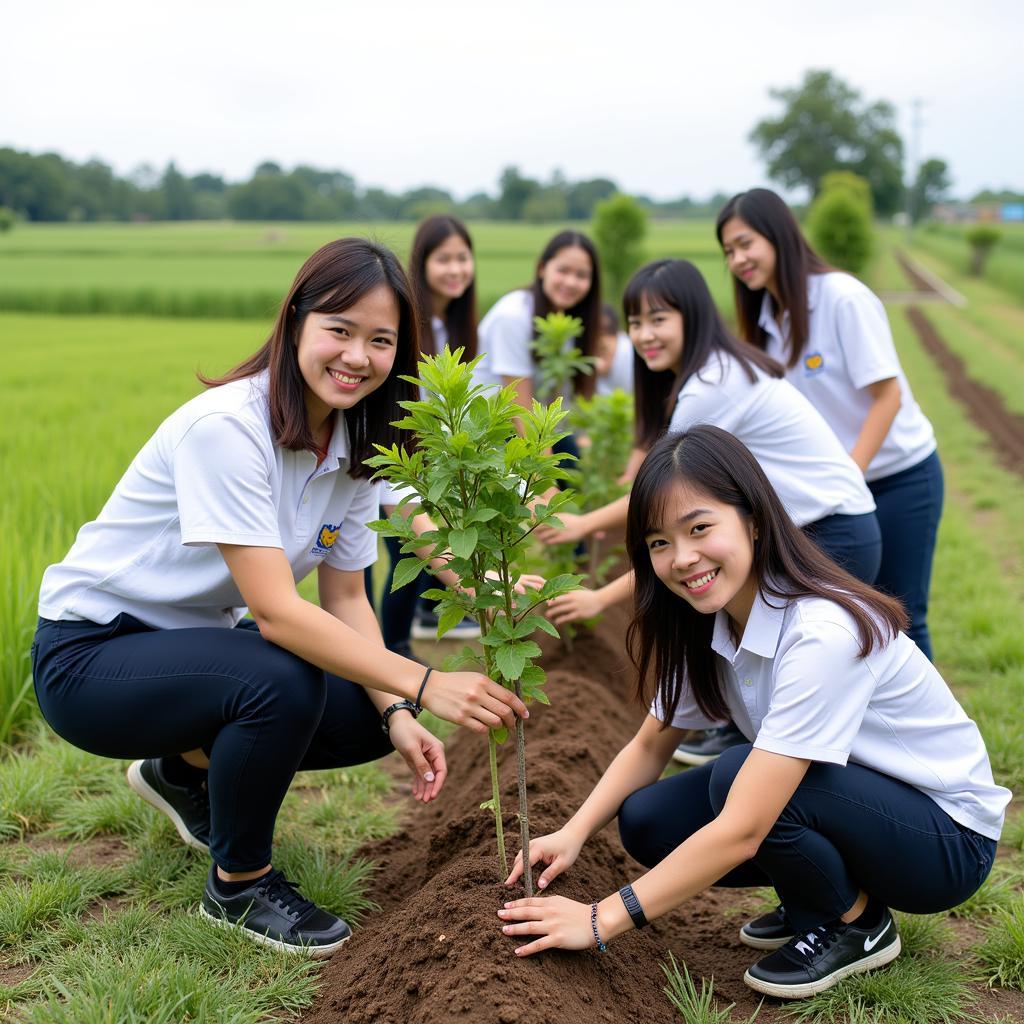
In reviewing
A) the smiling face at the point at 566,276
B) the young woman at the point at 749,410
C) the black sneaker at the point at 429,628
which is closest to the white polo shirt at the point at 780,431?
the young woman at the point at 749,410

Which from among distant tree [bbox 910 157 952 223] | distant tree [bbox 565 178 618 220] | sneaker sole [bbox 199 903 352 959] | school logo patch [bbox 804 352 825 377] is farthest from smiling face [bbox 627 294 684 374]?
distant tree [bbox 910 157 952 223]

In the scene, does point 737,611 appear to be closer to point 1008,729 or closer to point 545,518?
point 545,518

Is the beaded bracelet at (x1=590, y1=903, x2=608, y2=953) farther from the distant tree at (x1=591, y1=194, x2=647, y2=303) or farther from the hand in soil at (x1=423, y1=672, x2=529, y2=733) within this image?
the distant tree at (x1=591, y1=194, x2=647, y2=303)

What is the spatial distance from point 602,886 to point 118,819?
1649mm

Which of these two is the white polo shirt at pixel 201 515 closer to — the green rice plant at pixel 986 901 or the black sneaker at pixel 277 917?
the black sneaker at pixel 277 917

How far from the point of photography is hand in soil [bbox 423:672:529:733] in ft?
7.50

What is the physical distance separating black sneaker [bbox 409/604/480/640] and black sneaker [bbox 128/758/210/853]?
93.2 inches

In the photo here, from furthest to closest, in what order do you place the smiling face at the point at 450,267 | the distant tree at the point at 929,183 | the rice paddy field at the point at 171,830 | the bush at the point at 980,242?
the distant tree at the point at 929,183, the bush at the point at 980,242, the smiling face at the point at 450,267, the rice paddy field at the point at 171,830

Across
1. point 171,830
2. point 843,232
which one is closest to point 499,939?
point 171,830

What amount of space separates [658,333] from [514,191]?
80.5 metres

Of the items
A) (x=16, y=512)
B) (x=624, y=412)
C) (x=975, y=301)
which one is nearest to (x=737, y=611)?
(x=624, y=412)

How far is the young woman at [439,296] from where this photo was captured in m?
4.76

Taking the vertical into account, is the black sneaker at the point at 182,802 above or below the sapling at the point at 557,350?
below

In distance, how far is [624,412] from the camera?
490 cm
